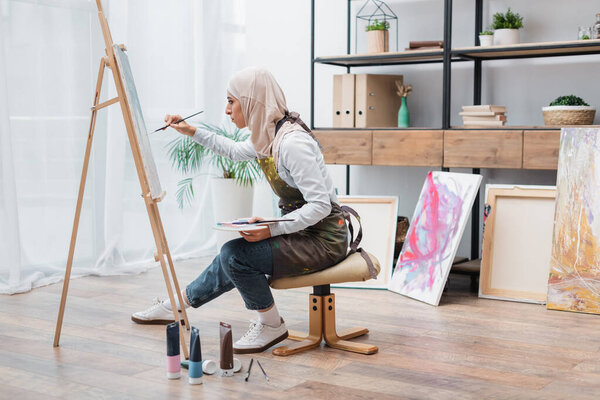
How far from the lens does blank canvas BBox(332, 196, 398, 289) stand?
4.10 metres

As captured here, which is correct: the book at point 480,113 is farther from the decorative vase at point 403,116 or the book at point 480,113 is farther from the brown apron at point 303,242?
the brown apron at point 303,242

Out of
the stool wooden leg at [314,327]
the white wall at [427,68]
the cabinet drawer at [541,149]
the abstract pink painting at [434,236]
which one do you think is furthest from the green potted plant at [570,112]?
the stool wooden leg at [314,327]

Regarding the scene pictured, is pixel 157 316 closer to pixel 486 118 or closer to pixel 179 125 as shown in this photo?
pixel 179 125

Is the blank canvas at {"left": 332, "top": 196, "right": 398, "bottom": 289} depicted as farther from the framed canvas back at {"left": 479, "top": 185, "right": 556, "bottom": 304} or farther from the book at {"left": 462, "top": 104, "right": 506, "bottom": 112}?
the book at {"left": 462, "top": 104, "right": 506, "bottom": 112}

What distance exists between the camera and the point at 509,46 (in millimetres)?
3910

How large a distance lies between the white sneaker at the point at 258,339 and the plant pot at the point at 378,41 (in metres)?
2.17

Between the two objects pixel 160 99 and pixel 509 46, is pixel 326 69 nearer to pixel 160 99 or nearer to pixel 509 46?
pixel 160 99

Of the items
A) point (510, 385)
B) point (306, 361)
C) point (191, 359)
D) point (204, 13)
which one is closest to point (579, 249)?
point (510, 385)

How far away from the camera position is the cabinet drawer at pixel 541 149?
12.3 ft

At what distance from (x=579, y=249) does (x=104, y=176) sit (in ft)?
8.74

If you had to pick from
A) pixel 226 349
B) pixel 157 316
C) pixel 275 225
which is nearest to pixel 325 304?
pixel 275 225

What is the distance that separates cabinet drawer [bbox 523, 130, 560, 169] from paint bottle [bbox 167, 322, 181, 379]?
217 centimetres

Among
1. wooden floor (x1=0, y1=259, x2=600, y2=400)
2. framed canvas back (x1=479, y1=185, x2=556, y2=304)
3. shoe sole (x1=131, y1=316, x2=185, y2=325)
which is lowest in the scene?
wooden floor (x1=0, y1=259, x2=600, y2=400)

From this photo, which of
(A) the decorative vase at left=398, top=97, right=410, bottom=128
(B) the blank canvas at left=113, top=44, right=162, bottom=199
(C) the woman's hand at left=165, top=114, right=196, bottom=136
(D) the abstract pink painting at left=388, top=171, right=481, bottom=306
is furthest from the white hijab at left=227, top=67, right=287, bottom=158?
(A) the decorative vase at left=398, top=97, right=410, bottom=128
